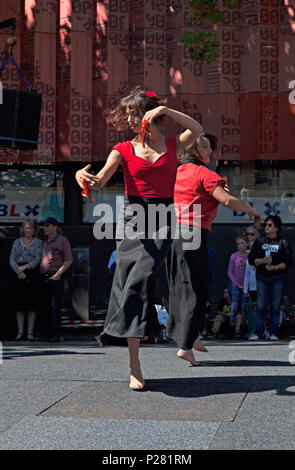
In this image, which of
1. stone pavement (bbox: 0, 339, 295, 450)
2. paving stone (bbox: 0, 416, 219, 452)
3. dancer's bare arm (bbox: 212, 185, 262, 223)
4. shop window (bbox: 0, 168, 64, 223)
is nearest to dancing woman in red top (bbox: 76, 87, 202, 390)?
stone pavement (bbox: 0, 339, 295, 450)

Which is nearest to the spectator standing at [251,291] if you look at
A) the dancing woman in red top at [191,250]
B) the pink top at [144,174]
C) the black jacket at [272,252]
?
the black jacket at [272,252]

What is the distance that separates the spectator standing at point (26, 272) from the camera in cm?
1050

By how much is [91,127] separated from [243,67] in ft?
10.7

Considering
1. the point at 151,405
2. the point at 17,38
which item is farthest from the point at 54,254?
the point at 17,38

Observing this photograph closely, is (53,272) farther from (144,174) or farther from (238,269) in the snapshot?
(144,174)

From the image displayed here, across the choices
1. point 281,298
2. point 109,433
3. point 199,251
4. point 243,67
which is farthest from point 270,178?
point 109,433

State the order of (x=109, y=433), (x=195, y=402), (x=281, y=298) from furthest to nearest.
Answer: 1. (x=281, y=298)
2. (x=195, y=402)
3. (x=109, y=433)

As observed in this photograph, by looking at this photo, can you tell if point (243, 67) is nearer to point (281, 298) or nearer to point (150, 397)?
point (281, 298)

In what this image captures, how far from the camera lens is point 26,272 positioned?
35.0 feet

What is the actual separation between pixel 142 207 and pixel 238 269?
5.85m

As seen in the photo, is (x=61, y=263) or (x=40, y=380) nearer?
(x=40, y=380)

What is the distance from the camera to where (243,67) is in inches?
586

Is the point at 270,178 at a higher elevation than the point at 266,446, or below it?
higher

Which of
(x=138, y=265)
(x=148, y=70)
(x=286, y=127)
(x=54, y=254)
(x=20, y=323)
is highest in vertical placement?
(x=148, y=70)
